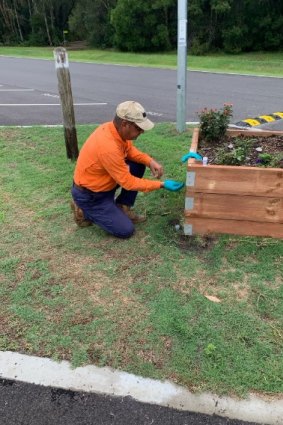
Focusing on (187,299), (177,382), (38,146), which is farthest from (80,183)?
(38,146)

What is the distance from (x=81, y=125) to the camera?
7.30 metres

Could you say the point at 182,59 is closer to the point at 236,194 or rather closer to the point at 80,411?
the point at 236,194

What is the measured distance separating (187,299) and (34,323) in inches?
42.1

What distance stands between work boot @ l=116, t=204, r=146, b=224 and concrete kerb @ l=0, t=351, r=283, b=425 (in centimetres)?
174

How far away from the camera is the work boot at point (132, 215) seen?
12.6 ft

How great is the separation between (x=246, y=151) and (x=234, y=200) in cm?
72

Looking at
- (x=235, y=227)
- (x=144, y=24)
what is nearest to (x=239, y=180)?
(x=235, y=227)

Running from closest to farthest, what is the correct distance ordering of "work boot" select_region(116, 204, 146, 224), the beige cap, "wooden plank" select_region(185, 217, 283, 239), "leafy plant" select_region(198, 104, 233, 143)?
the beige cap
"wooden plank" select_region(185, 217, 283, 239)
"work boot" select_region(116, 204, 146, 224)
"leafy plant" select_region(198, 104, 233, 143)

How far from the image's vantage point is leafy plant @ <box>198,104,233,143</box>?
4180mm

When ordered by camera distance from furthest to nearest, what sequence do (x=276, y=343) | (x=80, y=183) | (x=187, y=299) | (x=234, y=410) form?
(x=80, y=183) → (x=187, y=299) → (x=276, y=343) → (x=234, y=410)

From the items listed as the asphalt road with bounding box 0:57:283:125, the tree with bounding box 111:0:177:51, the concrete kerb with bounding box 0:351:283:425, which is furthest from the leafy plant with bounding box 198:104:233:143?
the tree with bounding box 111:0:177:51

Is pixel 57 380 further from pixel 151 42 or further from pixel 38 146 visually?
pixel 151 42

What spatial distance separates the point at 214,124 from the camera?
4180mm

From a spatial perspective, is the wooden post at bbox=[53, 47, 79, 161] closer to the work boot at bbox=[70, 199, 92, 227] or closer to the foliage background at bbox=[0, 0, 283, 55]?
the work boot at bbox=[70, 199, 92, 227]
